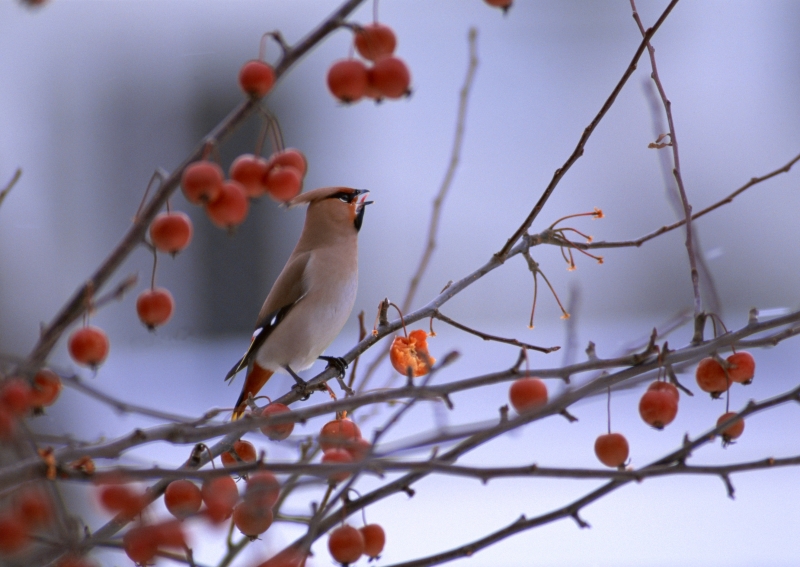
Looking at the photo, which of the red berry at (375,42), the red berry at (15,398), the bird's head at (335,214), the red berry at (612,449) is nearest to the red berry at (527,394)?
the red berry at (612,449)

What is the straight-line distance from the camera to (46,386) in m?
0.77

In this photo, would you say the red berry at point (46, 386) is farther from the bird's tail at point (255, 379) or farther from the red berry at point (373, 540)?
the bird's tail at point (255, 379)

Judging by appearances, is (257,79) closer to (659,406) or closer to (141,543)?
(141,543)

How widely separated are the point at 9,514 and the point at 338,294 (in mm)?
1099

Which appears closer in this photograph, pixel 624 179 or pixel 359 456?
pixel 359 456

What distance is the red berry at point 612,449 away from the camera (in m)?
0.93

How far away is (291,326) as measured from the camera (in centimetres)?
171

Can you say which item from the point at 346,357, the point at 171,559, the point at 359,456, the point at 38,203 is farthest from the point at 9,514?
the point at 38,203

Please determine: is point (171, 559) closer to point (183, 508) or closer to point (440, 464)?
point (183, 508)

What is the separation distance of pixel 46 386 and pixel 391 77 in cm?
40

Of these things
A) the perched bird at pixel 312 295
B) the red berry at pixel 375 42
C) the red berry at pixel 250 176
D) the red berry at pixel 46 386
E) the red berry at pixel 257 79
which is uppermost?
the perched bird at pixel 312 295

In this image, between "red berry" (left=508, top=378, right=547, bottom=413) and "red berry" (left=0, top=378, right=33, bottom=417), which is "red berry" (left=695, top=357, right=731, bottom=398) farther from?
"red berry" (left=0, top=378, right=33, bottom=417)

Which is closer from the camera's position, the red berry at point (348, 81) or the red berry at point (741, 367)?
the red berry at point (348, 81)

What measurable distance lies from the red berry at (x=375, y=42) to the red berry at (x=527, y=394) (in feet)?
Answer: 1.06
